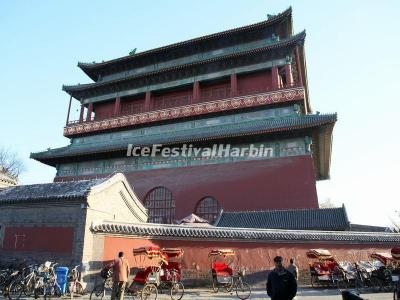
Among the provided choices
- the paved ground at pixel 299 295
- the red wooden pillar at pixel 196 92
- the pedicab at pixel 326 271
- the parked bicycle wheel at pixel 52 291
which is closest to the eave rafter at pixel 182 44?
the red wooden pillar at pixel 196 92

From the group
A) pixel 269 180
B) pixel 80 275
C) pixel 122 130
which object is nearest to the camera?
pixel 80 275

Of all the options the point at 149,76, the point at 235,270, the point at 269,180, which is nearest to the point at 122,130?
the point at 149,76

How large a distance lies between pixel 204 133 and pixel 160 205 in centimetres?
525

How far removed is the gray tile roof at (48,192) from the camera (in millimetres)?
11638

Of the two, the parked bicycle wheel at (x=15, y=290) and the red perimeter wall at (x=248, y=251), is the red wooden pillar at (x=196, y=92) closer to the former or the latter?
the red perimeter wall at (x=248, y=251)

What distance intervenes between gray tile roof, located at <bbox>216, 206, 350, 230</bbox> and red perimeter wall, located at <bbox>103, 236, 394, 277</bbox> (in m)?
2.67

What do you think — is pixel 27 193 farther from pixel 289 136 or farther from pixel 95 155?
pixel 289 136

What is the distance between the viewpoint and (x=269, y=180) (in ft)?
60.8

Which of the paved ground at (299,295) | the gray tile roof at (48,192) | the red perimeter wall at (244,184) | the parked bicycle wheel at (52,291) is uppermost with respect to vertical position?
the red perimeter wall at (244,184)

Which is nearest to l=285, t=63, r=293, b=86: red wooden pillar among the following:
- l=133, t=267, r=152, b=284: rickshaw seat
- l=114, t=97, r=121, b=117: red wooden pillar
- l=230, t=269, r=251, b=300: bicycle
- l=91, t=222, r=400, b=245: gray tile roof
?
l=91, t=222, r=400, b=245: gray tile roof

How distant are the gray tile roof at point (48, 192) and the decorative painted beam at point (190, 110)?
1061cm

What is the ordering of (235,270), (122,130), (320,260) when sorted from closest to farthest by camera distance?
1. (320,260)
2. (235,270)
3. (122,130)

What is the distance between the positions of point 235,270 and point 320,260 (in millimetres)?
2938

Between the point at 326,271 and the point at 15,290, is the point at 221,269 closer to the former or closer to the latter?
the point at 326,271
